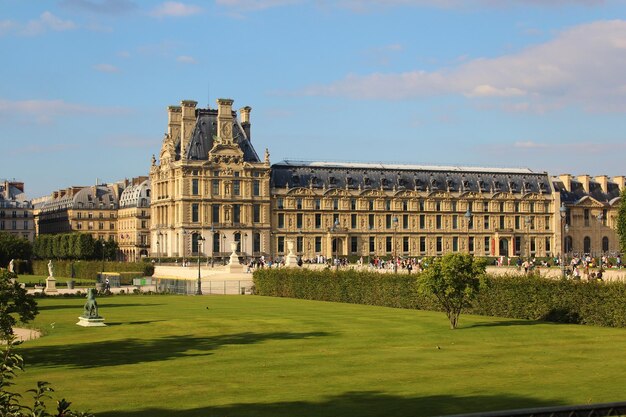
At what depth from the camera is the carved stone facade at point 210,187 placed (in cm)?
12356

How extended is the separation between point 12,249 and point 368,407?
119 metres

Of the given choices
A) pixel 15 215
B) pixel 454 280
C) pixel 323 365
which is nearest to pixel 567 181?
pixel 15 215

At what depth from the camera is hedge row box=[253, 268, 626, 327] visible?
4040cm

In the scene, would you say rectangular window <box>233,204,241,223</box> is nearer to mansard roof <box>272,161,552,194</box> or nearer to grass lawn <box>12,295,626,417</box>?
mansard roof <box>272,161,552,194</box>

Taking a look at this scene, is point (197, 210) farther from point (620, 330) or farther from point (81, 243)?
point (620, 330)

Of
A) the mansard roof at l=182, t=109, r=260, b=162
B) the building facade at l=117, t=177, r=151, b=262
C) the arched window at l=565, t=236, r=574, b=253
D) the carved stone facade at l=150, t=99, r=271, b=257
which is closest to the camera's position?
the carved stone facade at l=150, t=99, r=271, b=257

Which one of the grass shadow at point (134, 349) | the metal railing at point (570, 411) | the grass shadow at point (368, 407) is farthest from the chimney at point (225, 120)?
the metal railing at point (570, 411)

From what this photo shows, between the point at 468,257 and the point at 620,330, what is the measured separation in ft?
21.8

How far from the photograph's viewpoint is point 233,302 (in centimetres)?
6025

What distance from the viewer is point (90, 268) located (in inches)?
4306

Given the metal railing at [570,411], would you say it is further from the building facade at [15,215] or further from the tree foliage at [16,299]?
the building facade at [15,215]

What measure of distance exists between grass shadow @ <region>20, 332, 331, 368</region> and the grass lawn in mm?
50

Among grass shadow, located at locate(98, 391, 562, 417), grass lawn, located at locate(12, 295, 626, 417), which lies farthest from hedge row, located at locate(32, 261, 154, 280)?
grass shadow, located at locate(98, 391, 562, 417)

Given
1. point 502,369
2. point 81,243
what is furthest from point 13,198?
point 502,369
